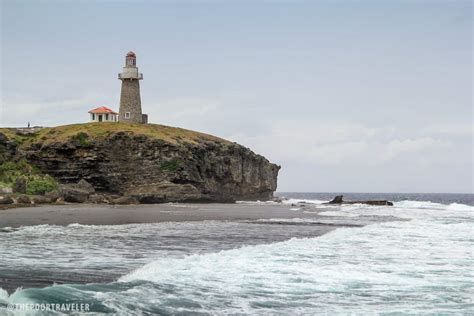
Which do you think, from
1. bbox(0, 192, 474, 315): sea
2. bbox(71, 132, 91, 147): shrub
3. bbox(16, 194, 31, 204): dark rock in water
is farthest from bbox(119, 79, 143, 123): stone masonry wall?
bbox(0, 192, 474, 315): sea

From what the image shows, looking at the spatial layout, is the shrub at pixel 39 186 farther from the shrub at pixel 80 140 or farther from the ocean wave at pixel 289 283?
the ocean wave at pixel 289 283

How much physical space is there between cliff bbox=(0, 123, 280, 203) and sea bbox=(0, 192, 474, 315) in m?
48.7

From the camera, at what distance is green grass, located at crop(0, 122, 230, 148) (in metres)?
81.2

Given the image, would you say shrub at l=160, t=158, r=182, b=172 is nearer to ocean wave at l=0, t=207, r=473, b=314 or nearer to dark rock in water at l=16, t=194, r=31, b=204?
dark rock in water at l=16, t=194, r=31, b=204

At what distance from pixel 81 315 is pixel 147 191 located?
66.2 m

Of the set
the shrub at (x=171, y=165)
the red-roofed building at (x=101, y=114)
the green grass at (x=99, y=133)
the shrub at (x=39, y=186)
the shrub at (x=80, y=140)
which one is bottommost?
the shrub at (x=39, y=186)

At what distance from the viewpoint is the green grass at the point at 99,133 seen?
3199 inches

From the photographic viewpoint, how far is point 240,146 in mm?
93500

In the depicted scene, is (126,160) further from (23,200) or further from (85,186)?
(23,200)

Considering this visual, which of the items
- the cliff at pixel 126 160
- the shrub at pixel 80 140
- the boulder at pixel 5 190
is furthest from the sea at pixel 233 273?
the shrub at pixel 80 140

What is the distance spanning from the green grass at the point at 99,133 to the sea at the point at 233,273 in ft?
186

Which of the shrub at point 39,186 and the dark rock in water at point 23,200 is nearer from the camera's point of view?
the dark rock in water at point 23,200

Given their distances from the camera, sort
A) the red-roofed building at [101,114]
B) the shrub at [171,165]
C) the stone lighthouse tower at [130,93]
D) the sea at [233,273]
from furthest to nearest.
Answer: the red-roofed building at [101,114] < the stone lighthouse tower at [130,93] < the shrub at [171,165] < the sea at [233,273]

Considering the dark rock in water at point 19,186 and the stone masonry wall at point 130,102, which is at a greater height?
the stone masonry wall at point 130,102
